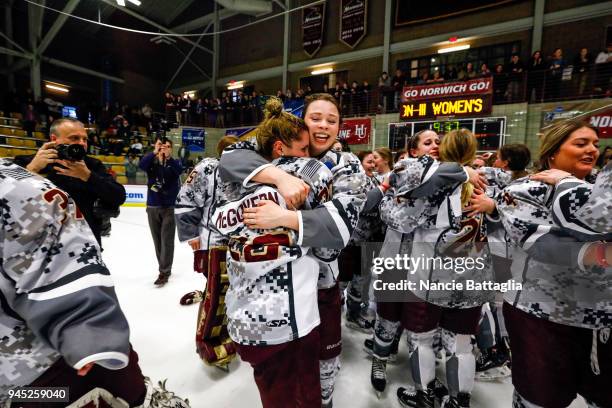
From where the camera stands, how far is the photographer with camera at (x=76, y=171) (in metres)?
1.70

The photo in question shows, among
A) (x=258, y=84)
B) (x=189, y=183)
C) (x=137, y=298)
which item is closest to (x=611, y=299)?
(x=189, y=183)

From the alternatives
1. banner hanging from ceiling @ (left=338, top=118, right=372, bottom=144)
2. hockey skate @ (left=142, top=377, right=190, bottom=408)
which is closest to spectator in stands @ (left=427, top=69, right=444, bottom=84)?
banner hanging from ceiling @ (left=338, top=118, right=372, bottom=144)

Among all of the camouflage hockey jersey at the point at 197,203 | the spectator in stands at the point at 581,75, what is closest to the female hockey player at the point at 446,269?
the camouflage hockey jersey at the point at 197,203

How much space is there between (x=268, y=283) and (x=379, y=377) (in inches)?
59.6

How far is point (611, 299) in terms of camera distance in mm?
1155

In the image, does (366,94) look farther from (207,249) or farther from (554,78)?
(207,249)

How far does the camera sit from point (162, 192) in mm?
3703

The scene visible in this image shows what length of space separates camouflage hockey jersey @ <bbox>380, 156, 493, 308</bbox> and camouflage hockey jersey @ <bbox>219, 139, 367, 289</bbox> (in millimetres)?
451

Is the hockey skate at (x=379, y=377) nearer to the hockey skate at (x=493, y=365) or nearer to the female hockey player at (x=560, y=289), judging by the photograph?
the hockey skate at (x=493, y=365)

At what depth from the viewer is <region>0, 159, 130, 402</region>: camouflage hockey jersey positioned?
676 mm

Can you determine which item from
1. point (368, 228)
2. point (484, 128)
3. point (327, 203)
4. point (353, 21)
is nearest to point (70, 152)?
point (327, 203)

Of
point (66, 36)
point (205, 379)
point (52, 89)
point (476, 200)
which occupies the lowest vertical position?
point (205, 379)

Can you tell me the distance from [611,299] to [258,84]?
58.6 feet

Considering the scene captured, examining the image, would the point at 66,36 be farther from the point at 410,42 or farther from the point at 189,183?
the point at 189,183
